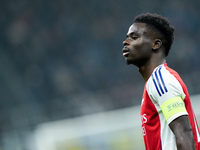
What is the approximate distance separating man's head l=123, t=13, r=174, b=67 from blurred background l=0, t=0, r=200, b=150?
5550 millimetres

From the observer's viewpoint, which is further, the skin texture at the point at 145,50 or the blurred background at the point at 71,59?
the blurred background at the point at 71,59

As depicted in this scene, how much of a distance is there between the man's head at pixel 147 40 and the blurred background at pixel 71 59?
18.2 feet

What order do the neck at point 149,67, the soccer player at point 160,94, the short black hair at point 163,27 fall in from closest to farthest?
the soccer player at point 160,94 < the neck at point 149,67 < the short black hair at point 163,27

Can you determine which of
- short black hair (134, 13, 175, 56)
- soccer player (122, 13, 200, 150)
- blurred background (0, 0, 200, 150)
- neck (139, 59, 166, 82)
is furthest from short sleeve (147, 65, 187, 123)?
blurred background (0, 0, 200, 150)

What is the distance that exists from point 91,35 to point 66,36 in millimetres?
822

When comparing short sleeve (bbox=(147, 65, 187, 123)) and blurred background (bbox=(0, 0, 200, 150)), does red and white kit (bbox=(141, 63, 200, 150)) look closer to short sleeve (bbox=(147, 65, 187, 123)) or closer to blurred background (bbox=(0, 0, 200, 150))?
short sleeve (bbox=(147, 65, 187, 123))

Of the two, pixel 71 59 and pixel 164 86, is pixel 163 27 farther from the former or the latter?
pixel 71 59

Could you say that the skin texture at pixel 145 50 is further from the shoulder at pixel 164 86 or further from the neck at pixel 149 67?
the shoulder at pixel 164 86

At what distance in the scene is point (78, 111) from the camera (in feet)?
31.1

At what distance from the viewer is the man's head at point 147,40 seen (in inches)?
128

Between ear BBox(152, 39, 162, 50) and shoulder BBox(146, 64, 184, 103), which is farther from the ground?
ear BBox(152, 39, 162, 50)

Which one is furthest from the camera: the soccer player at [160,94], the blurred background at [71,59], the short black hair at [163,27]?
the blurred background at [71,59]

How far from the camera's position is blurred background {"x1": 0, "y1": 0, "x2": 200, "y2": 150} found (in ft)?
31.4

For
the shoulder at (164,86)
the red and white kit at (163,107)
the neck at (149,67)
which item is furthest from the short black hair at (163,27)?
the shoulder at (164,86)
